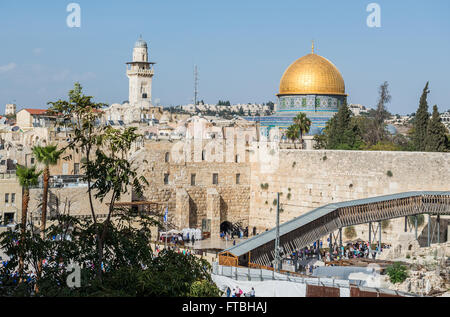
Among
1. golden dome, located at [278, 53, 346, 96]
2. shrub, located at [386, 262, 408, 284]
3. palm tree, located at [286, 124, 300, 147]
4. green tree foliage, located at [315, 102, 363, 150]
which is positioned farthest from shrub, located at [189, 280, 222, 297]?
golden dome, located at [278, 53, 346, 96]

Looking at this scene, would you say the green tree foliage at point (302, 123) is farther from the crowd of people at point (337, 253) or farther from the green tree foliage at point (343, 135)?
the crowd of people at point (337, 253)

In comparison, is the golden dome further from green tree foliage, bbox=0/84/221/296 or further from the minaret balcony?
green tree foliage, bbox=0/84/221/296

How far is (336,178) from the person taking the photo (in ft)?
99.2

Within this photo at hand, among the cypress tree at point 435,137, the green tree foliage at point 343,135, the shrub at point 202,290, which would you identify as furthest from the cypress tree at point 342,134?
the shrub at point 202,290

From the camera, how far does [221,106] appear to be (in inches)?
7303

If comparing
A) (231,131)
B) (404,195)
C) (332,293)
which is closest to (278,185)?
(231,131)

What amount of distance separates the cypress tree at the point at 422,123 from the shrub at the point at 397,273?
12344 mm

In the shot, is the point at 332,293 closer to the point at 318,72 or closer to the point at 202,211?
the point at 202,211

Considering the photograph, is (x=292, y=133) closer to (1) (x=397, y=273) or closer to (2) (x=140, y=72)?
(1) (x=397, y=273)

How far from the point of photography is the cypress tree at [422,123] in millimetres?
29203

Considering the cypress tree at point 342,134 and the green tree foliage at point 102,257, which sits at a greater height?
the cypress tree at point 342,134

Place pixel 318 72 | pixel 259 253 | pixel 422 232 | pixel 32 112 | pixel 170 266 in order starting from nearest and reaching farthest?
pixel 170 266 → pixel 259 253 → pixel 422 232 → pixel 318 72 → pixel 32 112

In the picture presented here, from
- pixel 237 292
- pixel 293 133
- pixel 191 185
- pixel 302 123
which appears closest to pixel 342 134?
pixel 293 133
